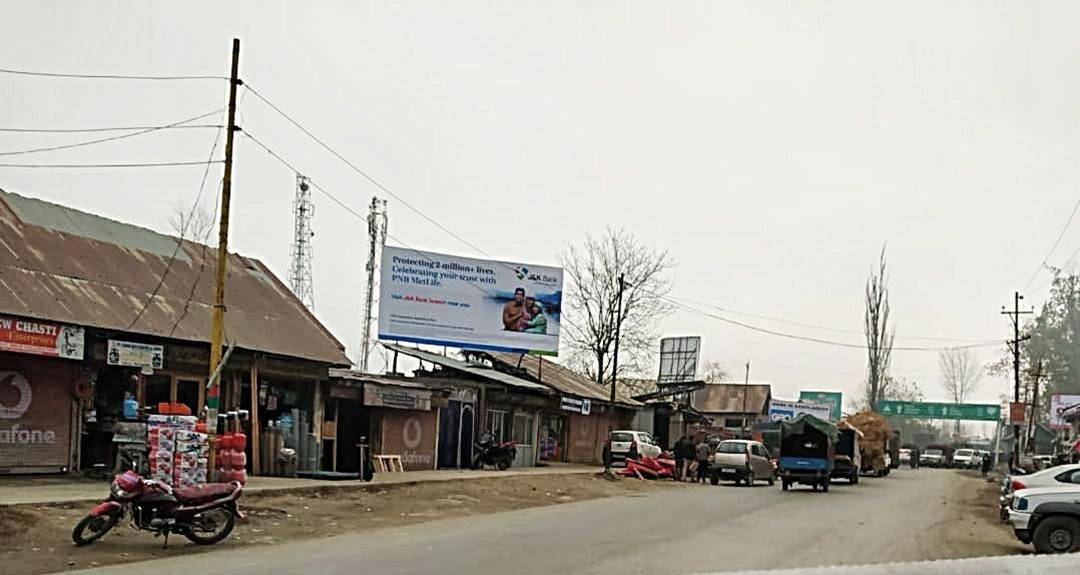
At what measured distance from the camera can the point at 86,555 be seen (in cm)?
1405

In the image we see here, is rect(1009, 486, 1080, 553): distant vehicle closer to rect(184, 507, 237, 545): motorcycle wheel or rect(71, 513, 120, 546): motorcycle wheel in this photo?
rect(184, 507, 237, 545): motorcycle wheel

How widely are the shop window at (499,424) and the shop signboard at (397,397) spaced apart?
21.0 feet

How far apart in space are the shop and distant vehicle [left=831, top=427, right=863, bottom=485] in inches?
1241

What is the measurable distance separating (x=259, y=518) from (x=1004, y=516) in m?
16.7

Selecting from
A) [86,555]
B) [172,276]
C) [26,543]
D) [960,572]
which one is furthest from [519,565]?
[172,276]

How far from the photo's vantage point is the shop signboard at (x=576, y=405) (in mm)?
45625

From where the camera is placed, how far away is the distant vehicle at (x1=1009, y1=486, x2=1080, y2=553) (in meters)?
17.3

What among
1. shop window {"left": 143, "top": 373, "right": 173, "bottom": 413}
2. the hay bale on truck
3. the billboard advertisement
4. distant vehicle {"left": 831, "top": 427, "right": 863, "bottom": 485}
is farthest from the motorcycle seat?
the billboard advertisement

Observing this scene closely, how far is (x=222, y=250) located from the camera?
2111cm

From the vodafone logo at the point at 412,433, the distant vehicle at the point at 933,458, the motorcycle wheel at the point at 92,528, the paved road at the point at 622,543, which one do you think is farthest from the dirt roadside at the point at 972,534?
the distant vehicle at the point at 933,458

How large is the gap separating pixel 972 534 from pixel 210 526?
14303 millimetres

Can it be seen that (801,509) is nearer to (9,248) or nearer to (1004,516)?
(1004,516)

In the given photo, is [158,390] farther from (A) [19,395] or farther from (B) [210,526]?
(B) [210,526]

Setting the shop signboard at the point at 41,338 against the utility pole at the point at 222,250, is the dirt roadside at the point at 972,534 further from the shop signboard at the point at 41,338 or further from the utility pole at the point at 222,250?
the shop signboard at the point at 41,338
